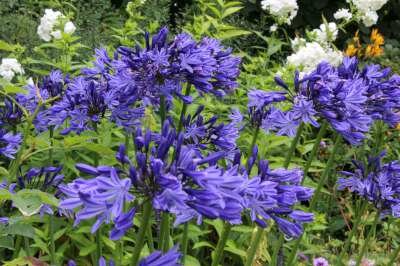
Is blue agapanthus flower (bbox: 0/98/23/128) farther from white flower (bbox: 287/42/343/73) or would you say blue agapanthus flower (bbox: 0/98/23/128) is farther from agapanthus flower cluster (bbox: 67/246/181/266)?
white flower (bbox: 287/42/343/73)

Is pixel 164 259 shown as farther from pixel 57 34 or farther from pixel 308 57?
pixel 308 57

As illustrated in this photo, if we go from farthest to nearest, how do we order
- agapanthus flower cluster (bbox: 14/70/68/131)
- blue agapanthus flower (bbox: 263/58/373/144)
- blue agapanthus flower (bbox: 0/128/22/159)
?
agapanthus flower cluster (bbox: 14/70/68/131)
blue agapanthus flower (bbox: 0/128/22/159)
blue agapanthus flower (bbox: 263/58/373/144)

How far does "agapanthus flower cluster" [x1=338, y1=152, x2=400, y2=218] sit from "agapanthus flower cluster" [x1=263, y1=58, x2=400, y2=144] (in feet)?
1.04

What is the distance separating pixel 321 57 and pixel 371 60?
121 inches

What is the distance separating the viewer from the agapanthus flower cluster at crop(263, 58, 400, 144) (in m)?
2.11

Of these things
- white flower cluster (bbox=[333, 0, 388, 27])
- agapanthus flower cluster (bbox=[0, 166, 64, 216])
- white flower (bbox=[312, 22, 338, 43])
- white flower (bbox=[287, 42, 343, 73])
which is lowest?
agapanthus flower cluster (bbox=[0, 166, 64, 216])

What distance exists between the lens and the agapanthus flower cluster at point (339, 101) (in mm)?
2111

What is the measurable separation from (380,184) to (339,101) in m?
0.66

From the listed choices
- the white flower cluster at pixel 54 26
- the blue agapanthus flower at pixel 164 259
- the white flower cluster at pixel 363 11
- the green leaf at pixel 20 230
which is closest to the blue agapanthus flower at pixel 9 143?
the green leaf at pixel 20 230

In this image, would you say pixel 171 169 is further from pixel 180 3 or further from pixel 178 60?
pixel 180 3

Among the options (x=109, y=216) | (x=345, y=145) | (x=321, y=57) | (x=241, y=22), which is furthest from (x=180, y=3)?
(x=109, y=216)

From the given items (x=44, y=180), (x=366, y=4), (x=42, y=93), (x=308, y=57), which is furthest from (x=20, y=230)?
(x=366, y=4)

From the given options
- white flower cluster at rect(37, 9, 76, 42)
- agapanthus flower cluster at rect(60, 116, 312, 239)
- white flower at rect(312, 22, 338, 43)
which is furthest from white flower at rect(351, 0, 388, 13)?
agapanthus flower cluster at rect(60, 116, 312, 239)

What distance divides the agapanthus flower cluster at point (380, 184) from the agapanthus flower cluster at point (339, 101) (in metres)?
0.32
